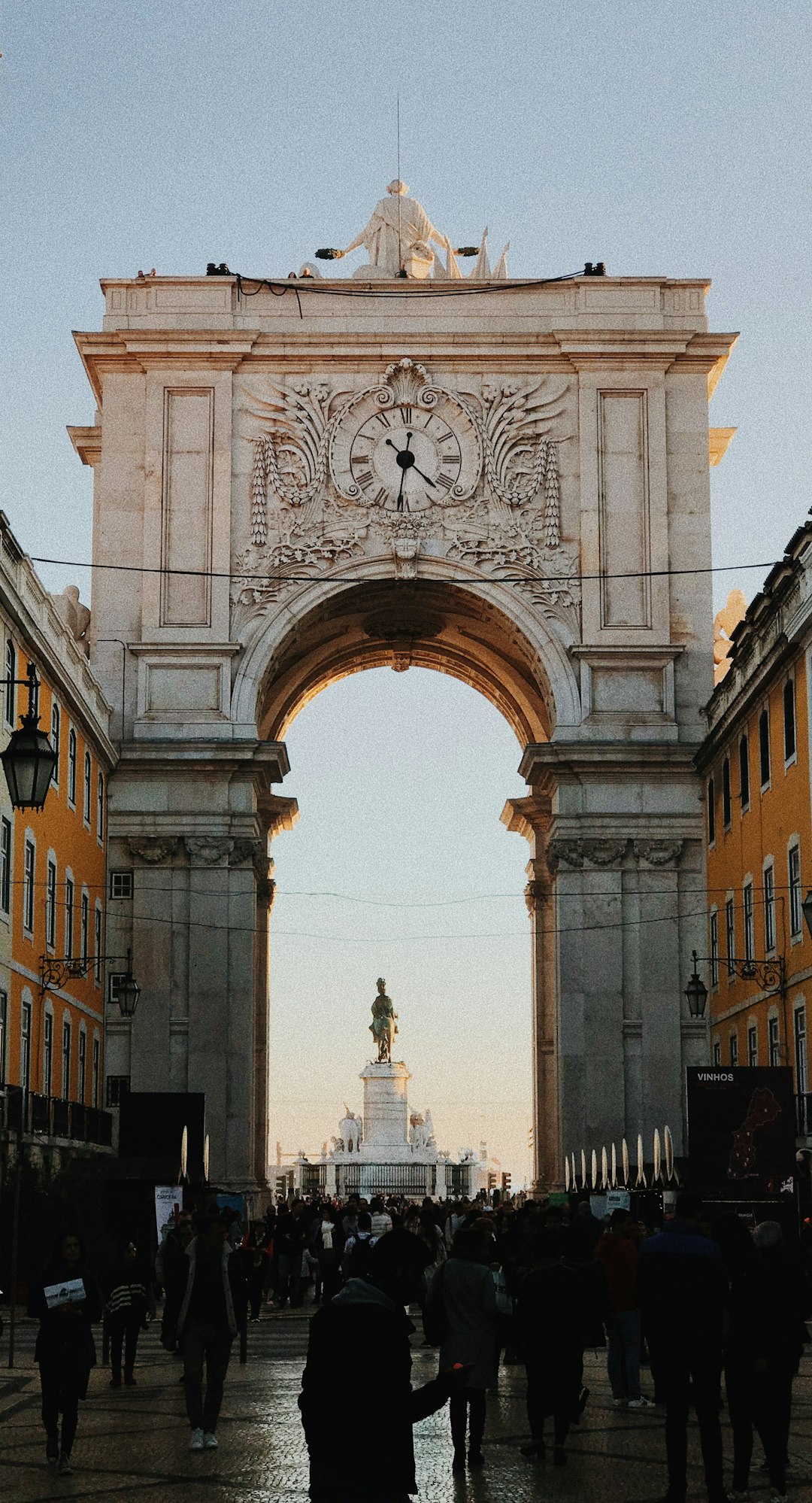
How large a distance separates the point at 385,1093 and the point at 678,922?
3069cm

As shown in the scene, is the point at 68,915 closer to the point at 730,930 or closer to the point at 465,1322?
the point at 730,930

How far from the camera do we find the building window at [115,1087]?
5616 centimetres

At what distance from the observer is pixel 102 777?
56.2 meters

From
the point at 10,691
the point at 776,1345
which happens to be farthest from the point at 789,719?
the point at 776,1345

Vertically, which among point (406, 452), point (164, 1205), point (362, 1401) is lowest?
point (362, 1401)

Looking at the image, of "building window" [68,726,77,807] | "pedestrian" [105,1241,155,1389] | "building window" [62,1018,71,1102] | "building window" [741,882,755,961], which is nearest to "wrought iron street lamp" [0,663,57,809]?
"pedestrian" [105,1241,155,1389]

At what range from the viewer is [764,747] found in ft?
158

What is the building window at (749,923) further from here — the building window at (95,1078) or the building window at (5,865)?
the building window at (5,865)

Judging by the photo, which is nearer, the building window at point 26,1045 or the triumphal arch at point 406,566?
the building window at point 26,1045

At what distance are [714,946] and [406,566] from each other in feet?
42.8

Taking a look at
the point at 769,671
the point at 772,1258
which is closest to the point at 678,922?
the point at 769,671

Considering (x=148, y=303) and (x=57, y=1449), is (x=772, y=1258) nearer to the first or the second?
(x=57, y=1449)

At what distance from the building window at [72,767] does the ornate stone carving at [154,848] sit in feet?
19.4

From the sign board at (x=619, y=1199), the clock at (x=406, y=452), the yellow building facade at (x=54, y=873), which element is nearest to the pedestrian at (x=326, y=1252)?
the sign board at (x=619, y=1199)
